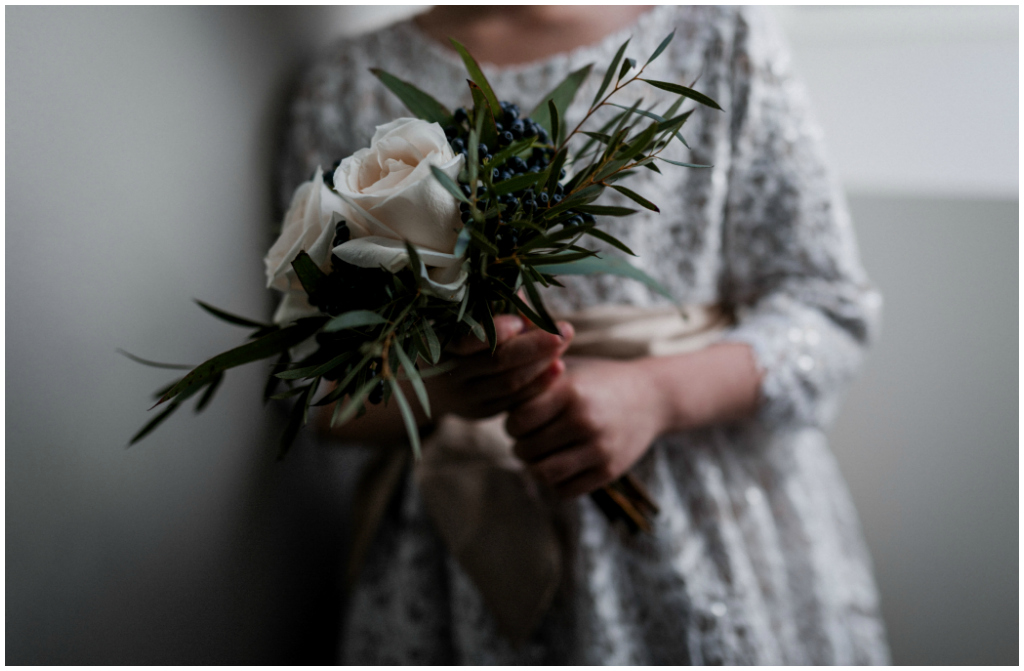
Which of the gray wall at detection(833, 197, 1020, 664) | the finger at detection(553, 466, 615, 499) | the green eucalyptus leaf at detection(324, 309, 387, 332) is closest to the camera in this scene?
the green eucalyptus leaf at detection(324, 309, 387, 332)

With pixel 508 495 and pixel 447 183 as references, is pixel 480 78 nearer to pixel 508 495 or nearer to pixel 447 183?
pixel 447 183

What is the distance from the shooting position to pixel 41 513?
50cm

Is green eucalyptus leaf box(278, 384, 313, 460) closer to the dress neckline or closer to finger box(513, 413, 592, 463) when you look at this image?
finger box(513, 413, 592, 463)

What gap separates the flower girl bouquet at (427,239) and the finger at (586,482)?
0.68 feet

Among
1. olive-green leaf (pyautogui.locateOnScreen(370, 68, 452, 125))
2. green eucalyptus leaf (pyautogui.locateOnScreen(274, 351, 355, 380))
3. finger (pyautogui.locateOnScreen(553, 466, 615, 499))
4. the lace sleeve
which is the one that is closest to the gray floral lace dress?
the lace sleeve

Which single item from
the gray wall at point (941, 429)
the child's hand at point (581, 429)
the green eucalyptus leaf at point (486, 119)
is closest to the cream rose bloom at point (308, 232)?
the green eucalyptus leaf at point (486, 119)

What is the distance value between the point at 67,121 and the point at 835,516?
88 cm

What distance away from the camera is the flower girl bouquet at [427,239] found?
341mm

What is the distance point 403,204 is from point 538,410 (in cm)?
23

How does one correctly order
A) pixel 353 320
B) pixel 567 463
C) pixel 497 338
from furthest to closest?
1. pixel 567 463
2. pixel 497 338
3. pixel 353 320

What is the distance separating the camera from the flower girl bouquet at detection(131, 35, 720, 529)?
0.34 metres

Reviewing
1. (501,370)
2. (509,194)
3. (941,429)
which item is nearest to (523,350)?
(501,370)

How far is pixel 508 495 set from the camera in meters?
0.63

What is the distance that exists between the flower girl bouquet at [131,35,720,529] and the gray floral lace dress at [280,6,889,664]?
0.26m
